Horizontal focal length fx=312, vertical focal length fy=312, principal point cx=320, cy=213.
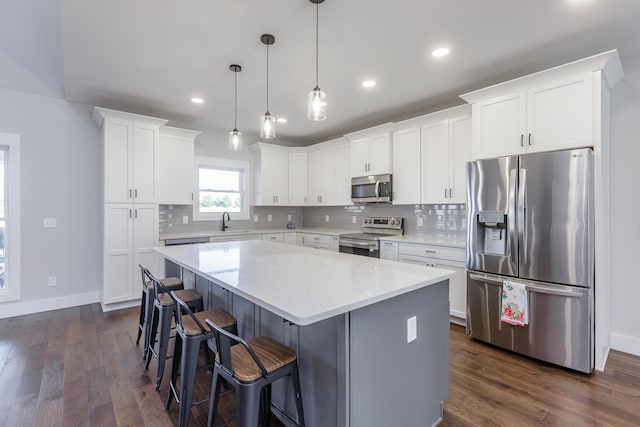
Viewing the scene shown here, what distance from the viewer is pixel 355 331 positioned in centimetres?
142

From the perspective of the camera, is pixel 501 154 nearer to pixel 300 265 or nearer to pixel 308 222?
pixel 300 265

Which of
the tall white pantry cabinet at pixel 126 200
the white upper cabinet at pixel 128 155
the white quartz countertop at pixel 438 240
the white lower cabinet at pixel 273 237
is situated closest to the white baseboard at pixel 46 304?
the tall white pantry cabinet at pixel 126 200

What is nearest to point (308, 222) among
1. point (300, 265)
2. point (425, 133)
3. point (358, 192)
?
point (358, 192)

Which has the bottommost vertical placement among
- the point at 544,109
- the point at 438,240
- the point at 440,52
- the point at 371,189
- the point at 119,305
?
the point at 119,305

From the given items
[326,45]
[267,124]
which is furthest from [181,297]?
[326,45]

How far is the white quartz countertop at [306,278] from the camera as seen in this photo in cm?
131

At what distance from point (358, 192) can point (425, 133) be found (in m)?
1.30

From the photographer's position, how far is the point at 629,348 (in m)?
2.81

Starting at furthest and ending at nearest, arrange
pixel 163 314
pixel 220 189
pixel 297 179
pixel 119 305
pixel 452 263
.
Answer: pixel 297 179 → pixel 220 189 → pixel 119 305 → pixel 452 263 → pixel 163 314

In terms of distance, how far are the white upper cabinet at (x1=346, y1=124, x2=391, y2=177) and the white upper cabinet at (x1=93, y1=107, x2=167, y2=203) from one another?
2.75 m

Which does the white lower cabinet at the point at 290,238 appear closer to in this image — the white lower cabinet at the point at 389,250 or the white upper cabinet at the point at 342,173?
the white upper cabinet at the point at 342,173

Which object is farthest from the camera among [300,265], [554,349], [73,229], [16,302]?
[73,229]

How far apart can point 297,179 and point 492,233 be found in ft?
12.0

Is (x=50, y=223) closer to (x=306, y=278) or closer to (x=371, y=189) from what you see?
(x=306, y=278)
